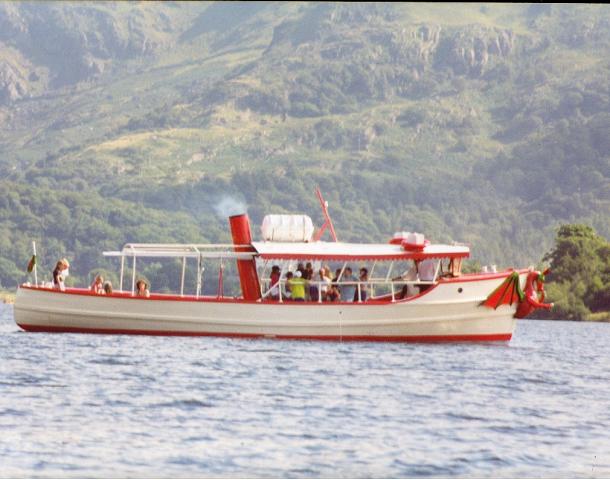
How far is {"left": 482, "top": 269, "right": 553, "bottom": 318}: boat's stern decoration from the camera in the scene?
212 feet

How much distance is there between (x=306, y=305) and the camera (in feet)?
203

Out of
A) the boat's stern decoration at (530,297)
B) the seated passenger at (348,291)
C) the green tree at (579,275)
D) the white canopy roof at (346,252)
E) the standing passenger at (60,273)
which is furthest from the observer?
the green tree at (579,275)

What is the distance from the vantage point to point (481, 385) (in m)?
47.1

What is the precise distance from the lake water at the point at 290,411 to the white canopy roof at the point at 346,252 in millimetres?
3690

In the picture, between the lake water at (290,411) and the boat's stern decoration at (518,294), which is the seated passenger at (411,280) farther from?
the lake water at (290,411)

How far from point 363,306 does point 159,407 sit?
24401 millimetres

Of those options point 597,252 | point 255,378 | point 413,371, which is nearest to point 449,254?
point 413,371

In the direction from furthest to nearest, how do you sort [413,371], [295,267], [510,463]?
[295,267] → [413,371] → [510,463]

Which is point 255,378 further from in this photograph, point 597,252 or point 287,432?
point 597,252

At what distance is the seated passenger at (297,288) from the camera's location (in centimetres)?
6238

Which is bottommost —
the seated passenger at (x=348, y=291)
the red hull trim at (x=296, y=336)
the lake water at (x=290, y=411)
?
the lake water at (x=290, y=411)

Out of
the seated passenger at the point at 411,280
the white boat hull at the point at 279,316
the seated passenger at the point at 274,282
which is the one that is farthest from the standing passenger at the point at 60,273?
the seated passenger at the point at 411,280

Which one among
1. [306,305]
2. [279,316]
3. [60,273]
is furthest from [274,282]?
[60,273]

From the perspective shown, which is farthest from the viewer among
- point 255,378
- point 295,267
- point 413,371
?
point 295,267
